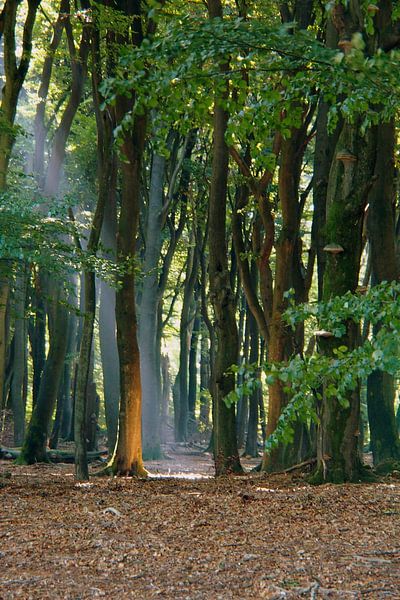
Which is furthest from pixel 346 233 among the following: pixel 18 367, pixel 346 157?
pixel 18 367

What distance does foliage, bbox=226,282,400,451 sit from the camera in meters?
3.56

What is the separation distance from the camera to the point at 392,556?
576 centimetres

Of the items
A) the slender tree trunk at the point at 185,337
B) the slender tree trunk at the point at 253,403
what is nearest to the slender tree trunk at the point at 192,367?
the slender tree trunk at the point at 185,337

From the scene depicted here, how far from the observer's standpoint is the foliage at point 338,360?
3.56 metres

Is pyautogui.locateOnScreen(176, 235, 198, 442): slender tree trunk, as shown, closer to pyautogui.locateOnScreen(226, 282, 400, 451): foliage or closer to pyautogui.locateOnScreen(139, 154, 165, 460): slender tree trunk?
pyautogui.locateOnScreen(139, 154, 165, 460): slender tree trunk

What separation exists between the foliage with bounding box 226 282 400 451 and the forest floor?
1.41 metres

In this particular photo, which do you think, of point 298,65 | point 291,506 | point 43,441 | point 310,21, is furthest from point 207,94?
point 43,441

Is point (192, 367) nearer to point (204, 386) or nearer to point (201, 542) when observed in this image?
point (204, 386)

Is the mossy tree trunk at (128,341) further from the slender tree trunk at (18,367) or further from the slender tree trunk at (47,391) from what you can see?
the slender tree trunk at (18,367)

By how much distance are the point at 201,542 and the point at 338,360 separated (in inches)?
127

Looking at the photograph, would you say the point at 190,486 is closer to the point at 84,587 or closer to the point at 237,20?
the point at 84,587

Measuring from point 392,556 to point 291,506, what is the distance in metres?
2.40

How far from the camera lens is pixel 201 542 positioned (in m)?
6.51

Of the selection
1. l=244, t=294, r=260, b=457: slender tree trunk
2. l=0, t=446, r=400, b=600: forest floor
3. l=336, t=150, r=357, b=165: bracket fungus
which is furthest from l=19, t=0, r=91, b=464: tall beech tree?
l=336, t=150, r=357, b=165: bracket fungus
